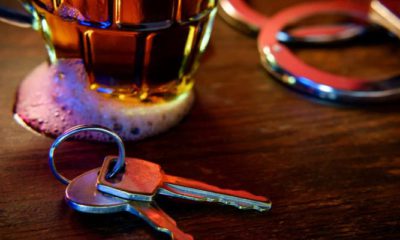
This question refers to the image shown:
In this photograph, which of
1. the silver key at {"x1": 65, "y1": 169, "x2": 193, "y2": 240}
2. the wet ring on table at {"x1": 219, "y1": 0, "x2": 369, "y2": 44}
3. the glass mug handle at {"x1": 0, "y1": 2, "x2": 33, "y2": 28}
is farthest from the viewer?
the wet ring on table at {"x1": 219, "y1": 0, "x2": 369, "y2": 44}

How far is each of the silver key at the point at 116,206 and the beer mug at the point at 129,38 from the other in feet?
0.37

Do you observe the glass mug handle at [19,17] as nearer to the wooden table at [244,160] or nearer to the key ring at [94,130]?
the wooden table at [244,160]

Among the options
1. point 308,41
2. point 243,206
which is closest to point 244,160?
point 243,206

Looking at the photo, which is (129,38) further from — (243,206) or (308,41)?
(308,41)

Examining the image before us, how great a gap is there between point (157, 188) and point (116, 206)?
3 centimetres

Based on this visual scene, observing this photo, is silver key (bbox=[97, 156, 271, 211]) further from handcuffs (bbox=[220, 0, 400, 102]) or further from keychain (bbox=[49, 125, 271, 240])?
handcuffs (bbox=[220, 0, 400, 102])

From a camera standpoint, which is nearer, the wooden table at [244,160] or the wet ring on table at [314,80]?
the wooden table at [244,160]

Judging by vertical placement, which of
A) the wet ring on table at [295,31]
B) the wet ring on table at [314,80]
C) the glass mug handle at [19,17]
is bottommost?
the wet ring on table at [314,80]

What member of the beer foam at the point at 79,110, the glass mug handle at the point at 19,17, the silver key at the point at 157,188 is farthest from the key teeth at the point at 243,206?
the glass mug handle at the point at 19,17

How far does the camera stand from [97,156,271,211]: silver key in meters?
0.33

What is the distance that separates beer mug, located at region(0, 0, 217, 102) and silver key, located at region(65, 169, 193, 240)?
0.11m

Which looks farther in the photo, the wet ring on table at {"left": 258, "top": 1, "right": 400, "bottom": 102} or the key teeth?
the wet ring on table at {"left": 258, "top": 1, "right": 400, "bottom": 102}

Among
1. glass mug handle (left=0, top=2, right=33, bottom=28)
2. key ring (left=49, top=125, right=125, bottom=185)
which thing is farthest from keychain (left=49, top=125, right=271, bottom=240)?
glass mug handle (left=0, top=2, right=33, bottom=28)

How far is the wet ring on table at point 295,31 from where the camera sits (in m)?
0.58
